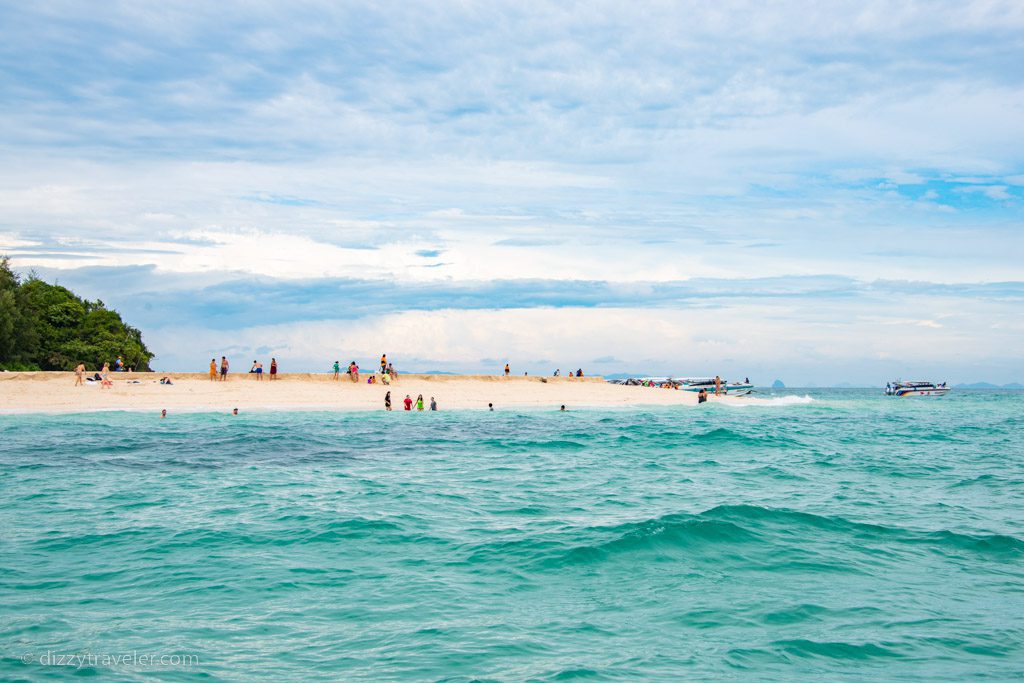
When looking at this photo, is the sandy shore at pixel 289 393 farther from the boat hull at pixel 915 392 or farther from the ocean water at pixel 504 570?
the boat hull at pixel 915 392

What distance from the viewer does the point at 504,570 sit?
476 inches

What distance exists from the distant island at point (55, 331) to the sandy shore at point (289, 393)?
439 inches

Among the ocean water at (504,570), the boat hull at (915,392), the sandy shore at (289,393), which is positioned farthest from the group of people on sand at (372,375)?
the boat hull at (915,392)

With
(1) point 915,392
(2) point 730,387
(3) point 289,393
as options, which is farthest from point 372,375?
(1) point 915,392

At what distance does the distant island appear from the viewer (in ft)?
191

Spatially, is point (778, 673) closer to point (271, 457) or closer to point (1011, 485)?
point (1011, 485)

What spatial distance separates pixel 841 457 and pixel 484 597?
21121 millimetres

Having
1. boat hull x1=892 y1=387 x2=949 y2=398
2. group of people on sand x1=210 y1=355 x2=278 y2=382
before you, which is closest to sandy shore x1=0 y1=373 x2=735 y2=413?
group of people on sand x1=210 y1=355 x2=278 y2=382

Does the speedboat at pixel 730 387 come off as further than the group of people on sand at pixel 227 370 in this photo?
Yes

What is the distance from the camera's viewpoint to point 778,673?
27.4 ft

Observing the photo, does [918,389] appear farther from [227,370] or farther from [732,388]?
[227,370]

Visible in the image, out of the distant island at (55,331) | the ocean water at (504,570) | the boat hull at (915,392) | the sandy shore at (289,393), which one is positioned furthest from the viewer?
the boat hull at (915,392)

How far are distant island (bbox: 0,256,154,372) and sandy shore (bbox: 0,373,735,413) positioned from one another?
11162 mm

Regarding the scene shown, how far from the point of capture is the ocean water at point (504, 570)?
8602 millimetres
